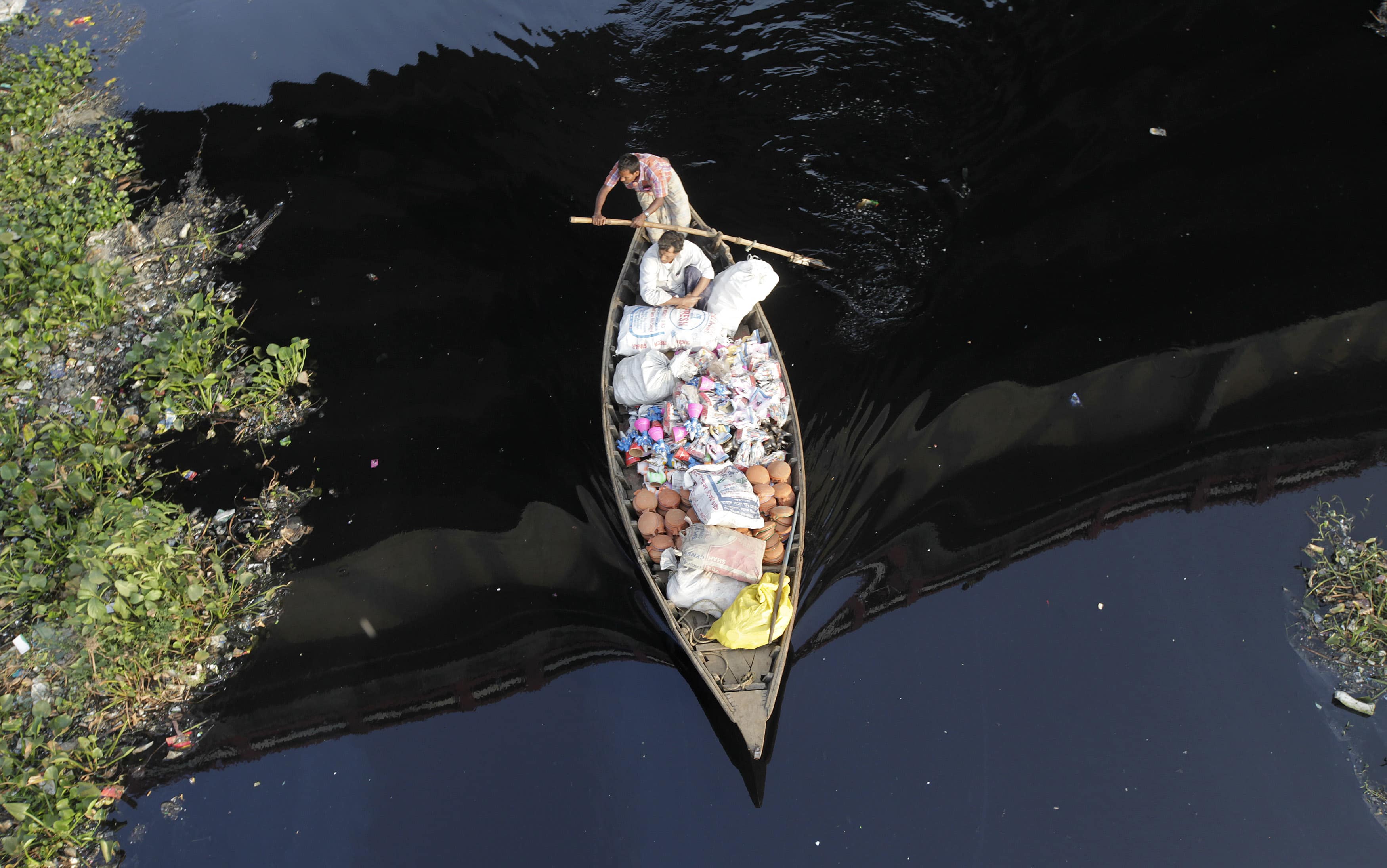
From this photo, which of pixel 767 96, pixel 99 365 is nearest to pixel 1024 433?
pixel 767 96

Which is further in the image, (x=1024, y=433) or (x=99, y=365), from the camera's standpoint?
(x=99, y=365)

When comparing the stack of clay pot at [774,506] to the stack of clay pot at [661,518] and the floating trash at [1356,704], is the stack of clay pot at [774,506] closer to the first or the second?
the stack of clay pot at [661,518]

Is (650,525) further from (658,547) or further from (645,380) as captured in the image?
(645,380)

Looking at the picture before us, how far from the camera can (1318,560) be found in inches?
235

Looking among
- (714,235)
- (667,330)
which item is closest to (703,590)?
(667,330)

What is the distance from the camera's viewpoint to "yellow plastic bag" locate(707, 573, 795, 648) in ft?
16.1

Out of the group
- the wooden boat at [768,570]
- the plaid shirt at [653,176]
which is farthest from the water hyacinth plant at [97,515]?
the plaid shirt at [653,176]

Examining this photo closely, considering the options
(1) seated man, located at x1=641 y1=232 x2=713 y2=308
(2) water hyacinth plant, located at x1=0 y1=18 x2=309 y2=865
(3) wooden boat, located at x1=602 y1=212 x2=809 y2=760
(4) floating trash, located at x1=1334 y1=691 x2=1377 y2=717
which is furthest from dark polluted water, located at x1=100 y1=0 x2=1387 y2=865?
(1) seated man, located at x1=641 y1=232 x2=713 y2=308

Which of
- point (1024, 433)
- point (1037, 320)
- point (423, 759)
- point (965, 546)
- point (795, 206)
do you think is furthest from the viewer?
point (795, 206)

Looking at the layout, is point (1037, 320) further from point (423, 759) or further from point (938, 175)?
point (423, 759)

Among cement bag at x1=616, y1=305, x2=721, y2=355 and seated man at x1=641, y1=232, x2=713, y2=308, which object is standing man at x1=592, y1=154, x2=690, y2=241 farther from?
cement bag at x1=616, y1=305, x2=721, y2=355

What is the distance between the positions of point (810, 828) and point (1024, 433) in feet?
11.7

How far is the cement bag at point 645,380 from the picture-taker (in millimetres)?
5910

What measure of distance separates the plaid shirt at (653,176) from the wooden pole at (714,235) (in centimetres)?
28
